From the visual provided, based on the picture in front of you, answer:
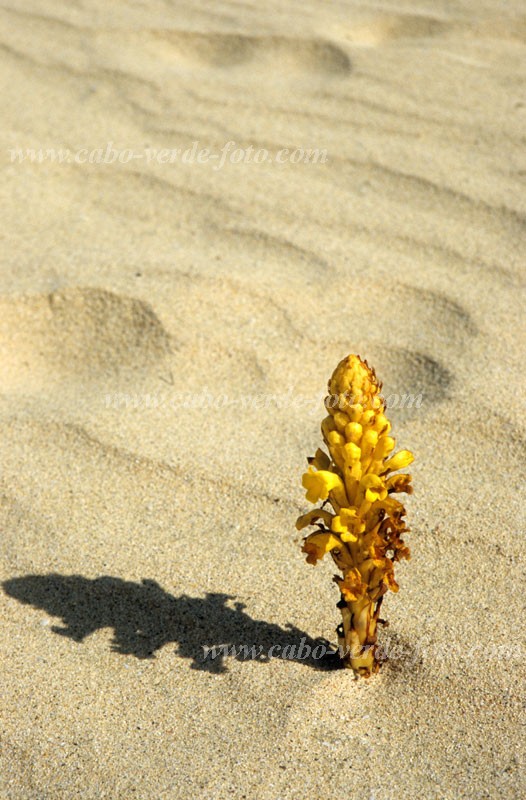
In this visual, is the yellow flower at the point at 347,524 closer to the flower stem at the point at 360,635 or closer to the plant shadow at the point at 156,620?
the flower stem at the point at 360,635

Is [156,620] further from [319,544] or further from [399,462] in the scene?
[399,462]

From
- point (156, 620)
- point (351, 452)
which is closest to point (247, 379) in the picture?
point (156, 620)

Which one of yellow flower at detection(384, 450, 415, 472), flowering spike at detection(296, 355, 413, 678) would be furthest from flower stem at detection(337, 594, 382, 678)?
yellow flower at detection(384, 450, 415, 472)

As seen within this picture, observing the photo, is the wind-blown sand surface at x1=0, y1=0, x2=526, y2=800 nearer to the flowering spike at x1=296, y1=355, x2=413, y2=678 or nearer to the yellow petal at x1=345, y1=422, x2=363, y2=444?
the flowering spike at x1=296, y1=355, x2=413, y2=678

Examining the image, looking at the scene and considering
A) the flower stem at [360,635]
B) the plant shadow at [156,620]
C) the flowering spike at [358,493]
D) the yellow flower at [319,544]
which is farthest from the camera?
the plant shadow at [156,620]

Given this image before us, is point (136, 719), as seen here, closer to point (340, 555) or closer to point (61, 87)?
point (340, 555)

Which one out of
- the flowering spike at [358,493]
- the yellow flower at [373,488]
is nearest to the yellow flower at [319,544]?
the flowering spike at [358,493]

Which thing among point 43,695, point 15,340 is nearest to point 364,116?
point 15,340
